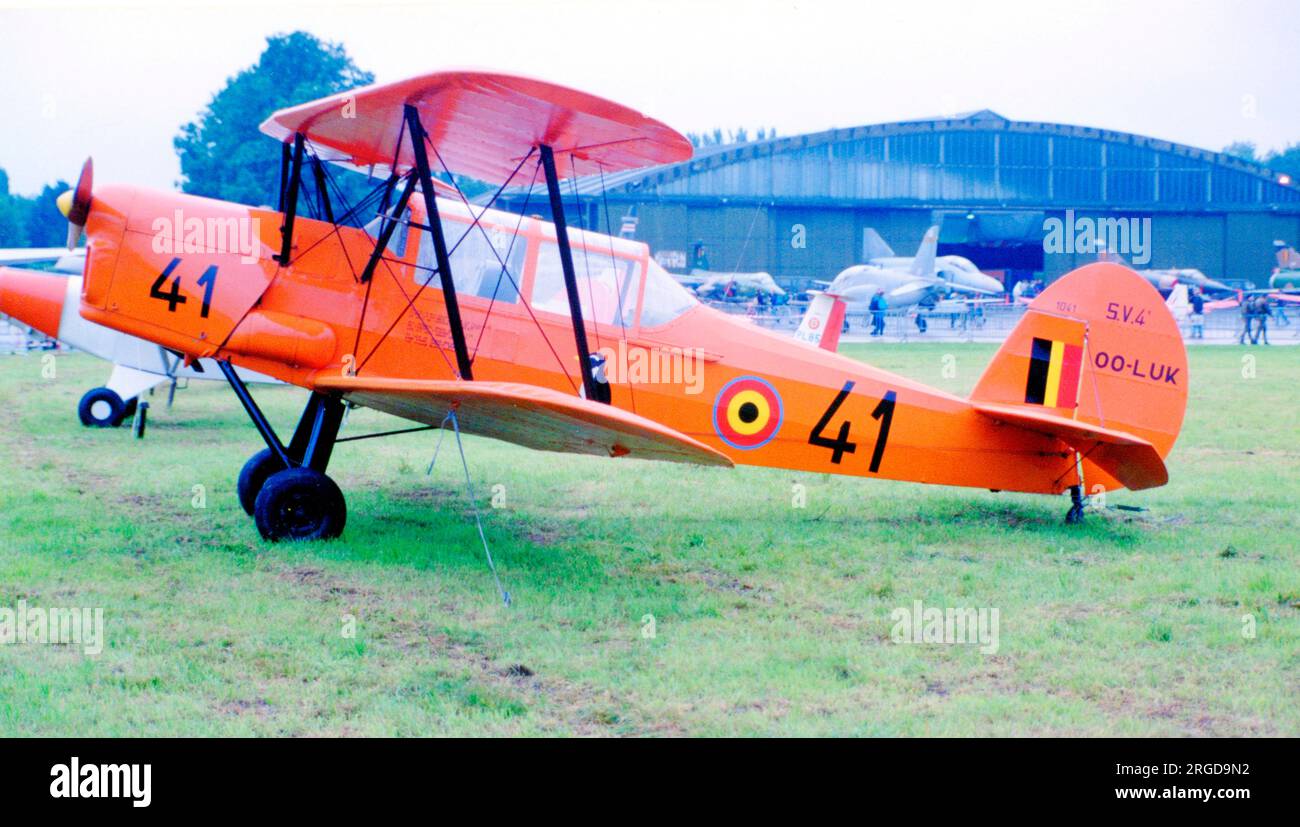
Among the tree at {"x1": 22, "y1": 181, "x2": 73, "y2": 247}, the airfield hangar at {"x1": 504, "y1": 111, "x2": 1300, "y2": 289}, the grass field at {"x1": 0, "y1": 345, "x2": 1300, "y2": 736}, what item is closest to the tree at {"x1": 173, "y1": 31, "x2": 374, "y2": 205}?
the tree at {"x1": 22, "y1": 181, "x2": 73, "y2": 247}

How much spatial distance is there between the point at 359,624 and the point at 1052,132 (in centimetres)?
5261

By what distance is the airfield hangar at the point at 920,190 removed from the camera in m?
51.3

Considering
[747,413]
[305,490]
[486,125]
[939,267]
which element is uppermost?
[939,267]

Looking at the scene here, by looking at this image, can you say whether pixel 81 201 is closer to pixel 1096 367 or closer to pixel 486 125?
pixel 486 125

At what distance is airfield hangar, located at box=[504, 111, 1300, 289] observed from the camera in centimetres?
5131

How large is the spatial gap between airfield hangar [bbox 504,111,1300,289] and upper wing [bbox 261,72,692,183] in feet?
134

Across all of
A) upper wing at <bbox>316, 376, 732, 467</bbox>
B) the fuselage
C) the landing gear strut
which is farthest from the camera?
the landing gear strut

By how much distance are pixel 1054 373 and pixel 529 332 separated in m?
3.86

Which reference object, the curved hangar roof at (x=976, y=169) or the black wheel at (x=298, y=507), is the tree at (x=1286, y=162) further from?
the black wheel at (x=298, y=507)

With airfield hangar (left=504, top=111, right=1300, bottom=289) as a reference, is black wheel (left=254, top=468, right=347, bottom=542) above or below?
below

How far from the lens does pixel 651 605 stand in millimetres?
6051

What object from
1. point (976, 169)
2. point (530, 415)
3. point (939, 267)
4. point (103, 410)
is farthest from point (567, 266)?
point (939, 267)

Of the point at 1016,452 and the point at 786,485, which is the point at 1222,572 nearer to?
the point at 1016,452

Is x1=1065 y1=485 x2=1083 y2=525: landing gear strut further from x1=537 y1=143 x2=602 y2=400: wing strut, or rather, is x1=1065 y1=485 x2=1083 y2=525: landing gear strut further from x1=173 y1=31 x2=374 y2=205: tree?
x1=173 y1=31 x2=374 y2=205: tree
